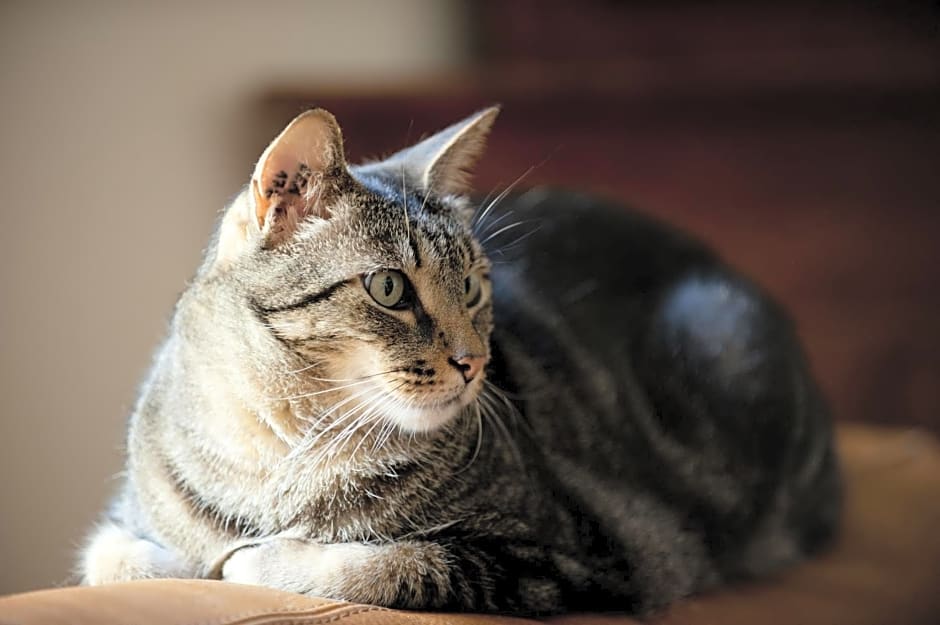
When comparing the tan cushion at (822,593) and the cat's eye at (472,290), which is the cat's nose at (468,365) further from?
the tan cushion at (822,593)

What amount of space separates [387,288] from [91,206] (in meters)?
1.10

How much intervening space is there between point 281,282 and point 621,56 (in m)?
1.85

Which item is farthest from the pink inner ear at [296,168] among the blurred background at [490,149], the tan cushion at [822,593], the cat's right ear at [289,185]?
the blurred background at [490,149]

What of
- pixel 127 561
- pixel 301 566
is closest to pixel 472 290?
pixel 301 566

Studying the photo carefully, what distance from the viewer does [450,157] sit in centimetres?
111

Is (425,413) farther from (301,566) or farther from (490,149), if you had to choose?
(490,149)

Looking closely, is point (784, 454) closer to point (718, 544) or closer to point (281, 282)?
point (718, 544)

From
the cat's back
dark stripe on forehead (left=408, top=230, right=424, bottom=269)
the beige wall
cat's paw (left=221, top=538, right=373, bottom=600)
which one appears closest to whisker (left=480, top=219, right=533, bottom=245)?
the cat's back

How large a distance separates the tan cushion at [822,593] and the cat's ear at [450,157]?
0.48 meters

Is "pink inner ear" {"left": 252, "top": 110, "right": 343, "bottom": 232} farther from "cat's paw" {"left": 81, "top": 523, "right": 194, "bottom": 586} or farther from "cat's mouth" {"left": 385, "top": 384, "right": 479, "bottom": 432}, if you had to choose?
"cat's paw" {"left": 81, "top": 523, "right": 194, "bottom": 586}

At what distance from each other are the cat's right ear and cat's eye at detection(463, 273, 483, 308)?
0.18m

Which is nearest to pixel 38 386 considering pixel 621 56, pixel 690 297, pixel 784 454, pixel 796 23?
pixel 690 297

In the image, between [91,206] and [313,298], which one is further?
[91,206]

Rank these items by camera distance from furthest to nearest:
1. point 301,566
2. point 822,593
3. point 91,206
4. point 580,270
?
point 91,206 → point 580,270 → point 822,593 → point 301,566
